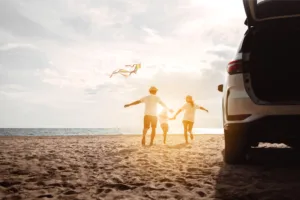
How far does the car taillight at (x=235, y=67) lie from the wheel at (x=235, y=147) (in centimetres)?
87

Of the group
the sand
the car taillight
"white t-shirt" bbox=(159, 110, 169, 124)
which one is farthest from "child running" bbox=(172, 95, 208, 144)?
the car taillight

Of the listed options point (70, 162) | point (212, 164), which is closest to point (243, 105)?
point (212, 164)

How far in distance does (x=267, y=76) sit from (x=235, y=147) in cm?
131

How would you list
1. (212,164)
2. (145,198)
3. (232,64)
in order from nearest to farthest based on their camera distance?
(145,198) → (232,64) → (212,164)

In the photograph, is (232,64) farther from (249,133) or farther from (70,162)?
(70,162)

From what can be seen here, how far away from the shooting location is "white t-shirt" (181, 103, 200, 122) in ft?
41.3

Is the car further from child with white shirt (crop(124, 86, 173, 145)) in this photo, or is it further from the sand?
child with white shirt (crop(124, 86, 173, 145))

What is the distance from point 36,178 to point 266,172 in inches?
139

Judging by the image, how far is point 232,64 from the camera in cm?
445

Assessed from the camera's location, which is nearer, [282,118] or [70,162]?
[282,118]

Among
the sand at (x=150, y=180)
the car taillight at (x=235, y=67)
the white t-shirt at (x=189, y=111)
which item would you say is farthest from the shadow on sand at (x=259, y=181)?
the white t-shirt at (x=189, y=111)

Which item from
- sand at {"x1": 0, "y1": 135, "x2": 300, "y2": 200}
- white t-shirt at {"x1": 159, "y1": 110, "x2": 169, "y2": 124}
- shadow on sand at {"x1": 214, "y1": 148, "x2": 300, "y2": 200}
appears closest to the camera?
shadow on sand at {"x1": 214, "y1": 148, "x2": 300, "y2": 200}

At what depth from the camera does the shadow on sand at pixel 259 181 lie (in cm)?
348

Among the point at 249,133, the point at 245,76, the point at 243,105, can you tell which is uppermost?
the point at 245,76
